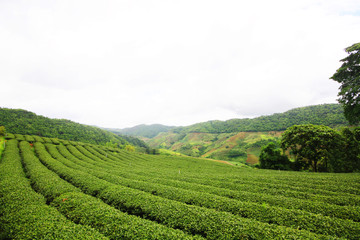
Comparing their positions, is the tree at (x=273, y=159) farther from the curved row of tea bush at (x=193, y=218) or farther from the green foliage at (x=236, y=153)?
the green foliage at (x=236, y=153)

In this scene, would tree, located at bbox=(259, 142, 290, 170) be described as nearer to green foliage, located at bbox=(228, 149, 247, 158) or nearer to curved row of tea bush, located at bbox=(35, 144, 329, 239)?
curved row of tea bush, located at bbox=(35, 144, 329, 239)

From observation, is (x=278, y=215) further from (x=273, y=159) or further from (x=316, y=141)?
(x=273, y=159)

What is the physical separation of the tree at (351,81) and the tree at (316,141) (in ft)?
39.9

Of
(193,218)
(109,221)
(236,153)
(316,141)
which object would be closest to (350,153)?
(316,141)

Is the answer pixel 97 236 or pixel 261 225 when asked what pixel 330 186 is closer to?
pixel 261 225

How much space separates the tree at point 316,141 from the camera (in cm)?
2833

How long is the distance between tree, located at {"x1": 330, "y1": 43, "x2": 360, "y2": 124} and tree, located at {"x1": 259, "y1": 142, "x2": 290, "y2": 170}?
26.0m

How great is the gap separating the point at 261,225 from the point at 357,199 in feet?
33.8

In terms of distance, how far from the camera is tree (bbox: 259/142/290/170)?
40.3m

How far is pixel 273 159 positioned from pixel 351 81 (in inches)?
1221

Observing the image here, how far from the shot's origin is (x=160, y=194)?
13133mm

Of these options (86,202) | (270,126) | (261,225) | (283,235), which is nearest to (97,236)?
(86,202)

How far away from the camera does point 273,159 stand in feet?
137

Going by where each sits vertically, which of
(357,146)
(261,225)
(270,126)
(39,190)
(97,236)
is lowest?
(39,190)
